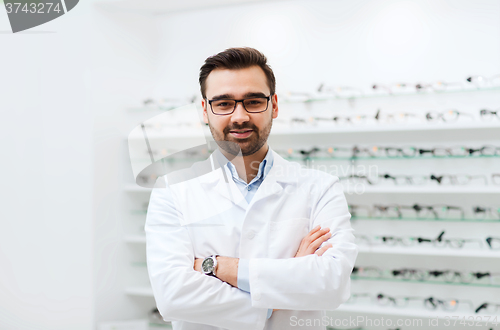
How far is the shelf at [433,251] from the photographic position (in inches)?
102

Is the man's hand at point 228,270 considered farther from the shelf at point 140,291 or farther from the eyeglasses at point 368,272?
the shelf at point 140,291

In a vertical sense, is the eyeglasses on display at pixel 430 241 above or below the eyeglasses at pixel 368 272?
above

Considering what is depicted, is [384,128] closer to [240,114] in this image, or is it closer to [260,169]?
[260,169]

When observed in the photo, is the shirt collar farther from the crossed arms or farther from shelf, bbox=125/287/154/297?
shelf, bbox=125/287/154/297

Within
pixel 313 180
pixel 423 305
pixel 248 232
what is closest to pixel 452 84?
pixel 423 305

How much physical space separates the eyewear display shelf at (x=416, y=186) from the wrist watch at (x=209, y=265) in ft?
5.58

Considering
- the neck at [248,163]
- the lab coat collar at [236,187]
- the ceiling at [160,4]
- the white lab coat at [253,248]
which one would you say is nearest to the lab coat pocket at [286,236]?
the white lab coat at [253,248]

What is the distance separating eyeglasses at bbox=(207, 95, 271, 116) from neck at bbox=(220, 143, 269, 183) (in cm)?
18

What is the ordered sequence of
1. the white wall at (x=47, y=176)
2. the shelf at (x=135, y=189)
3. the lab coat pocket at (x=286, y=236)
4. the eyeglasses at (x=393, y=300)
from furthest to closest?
the shelf at (x=135, y=189) < the white wall at (x=47, y=176) < the eyeglasses at (x=393, y=300) < the lab coat pocket at (x=286, y=236)

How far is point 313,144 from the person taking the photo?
3.12 m

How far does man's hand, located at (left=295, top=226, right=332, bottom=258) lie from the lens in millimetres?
1367

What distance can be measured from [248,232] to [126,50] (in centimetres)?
248

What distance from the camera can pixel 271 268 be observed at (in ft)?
4.26

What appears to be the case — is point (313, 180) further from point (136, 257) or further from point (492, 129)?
point (136, 257)
